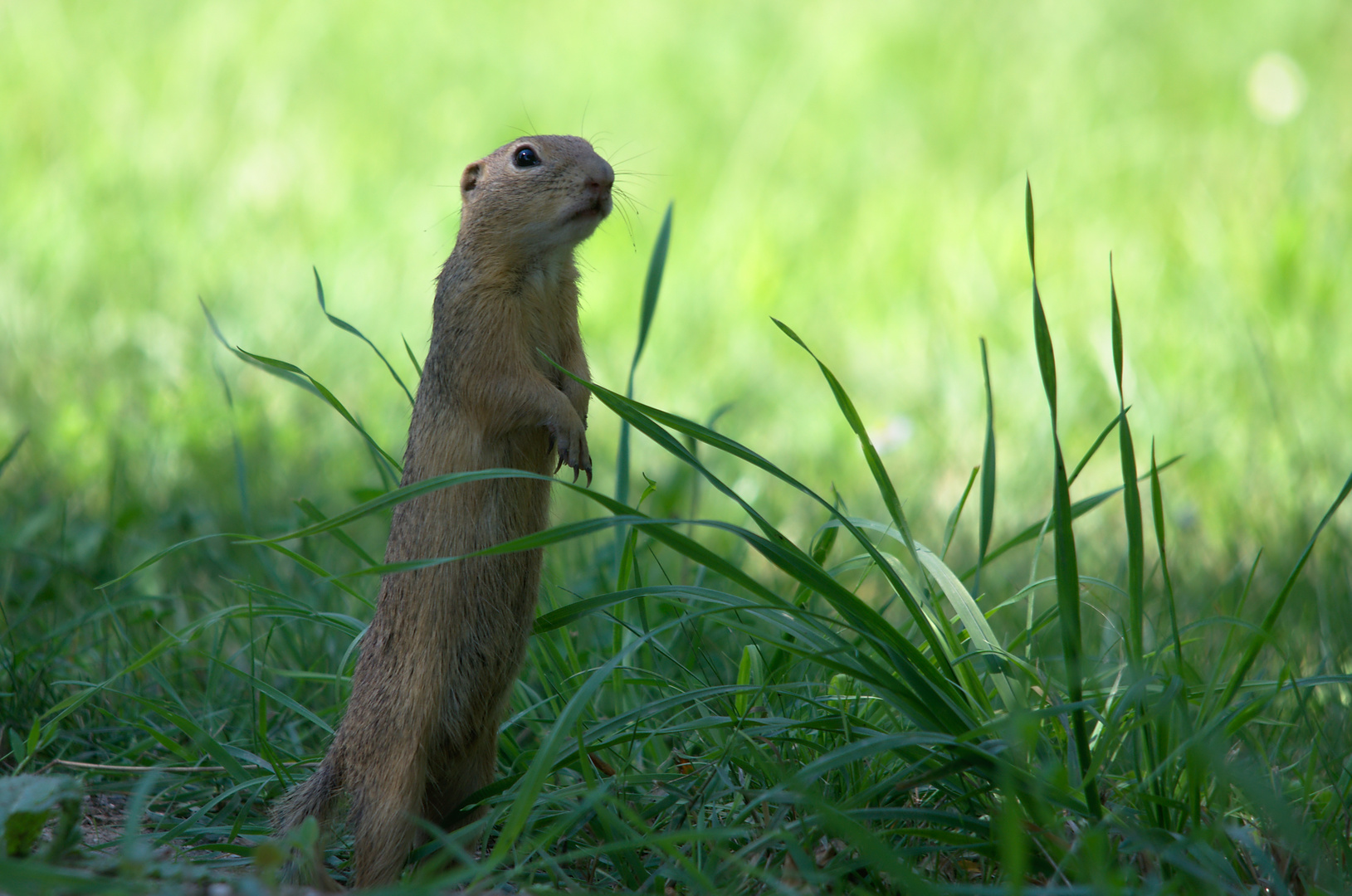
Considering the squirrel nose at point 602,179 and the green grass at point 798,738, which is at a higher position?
the squirrel nose at point 602,179

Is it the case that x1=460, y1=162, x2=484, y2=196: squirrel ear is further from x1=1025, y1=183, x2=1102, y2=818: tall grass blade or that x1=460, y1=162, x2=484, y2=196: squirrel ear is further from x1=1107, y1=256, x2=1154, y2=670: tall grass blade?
x1=1107, y1=256, x2=1154, y2=670: tall grass blade

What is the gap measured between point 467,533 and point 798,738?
0.74 meters

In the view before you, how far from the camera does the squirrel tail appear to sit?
7.48 feet

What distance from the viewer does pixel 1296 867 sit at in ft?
6.54

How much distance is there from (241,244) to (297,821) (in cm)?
476

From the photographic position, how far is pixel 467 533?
231 cm

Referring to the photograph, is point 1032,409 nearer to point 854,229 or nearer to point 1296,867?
point 854,229

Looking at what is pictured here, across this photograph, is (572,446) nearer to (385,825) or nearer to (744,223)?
(385,825)

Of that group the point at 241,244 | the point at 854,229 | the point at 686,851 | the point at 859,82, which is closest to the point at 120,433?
the point at 241,244

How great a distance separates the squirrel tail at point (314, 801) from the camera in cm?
228

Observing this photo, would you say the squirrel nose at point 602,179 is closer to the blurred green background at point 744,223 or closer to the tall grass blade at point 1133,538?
the tall grass blade at point 1133,538

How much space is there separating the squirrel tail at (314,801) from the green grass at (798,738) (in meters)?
0.08

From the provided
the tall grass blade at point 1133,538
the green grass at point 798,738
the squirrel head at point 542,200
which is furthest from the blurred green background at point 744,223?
the tall grass blade at point 1133,538

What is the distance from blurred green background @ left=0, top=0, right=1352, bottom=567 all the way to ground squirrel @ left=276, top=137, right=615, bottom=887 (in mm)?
1596
